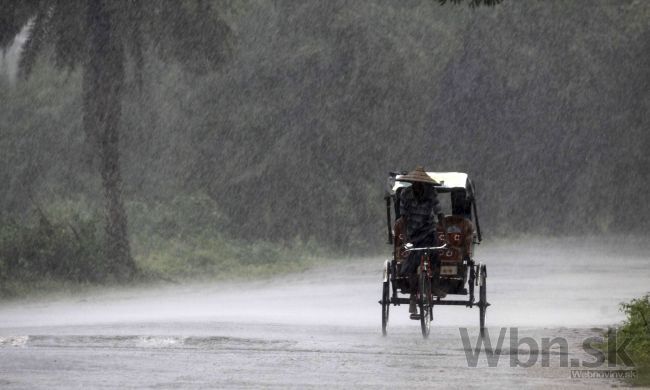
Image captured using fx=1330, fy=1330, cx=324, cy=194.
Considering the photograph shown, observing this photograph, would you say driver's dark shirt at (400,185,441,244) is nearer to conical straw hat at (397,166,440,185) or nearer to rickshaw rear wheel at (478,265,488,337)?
conical straw hat at (397,166,440,185)

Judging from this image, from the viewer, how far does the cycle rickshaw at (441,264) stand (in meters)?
15.4

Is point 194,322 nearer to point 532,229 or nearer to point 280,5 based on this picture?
point 280,5

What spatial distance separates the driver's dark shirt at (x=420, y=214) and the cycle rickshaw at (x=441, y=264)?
0.16m

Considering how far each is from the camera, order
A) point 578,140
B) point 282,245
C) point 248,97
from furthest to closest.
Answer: point 578,140
point 248,97
point 282,245

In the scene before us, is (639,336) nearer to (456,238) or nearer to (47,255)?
(456,238)

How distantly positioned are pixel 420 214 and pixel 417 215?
1.7 inches

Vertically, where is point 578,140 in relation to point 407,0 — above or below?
below

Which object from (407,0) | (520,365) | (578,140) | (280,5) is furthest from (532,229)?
(520,365)

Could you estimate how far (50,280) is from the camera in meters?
25.9

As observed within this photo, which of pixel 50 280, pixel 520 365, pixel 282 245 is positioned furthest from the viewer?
pixel 282 245

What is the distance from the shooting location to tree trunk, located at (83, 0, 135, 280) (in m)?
28.0

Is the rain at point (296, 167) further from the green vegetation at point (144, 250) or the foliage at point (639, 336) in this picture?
the foliage at point (639, 336)

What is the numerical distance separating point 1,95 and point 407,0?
13364 millimetres

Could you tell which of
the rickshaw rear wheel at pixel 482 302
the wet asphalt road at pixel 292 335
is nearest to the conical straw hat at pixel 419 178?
the rickshaw rear wheel at pixel 482 302
